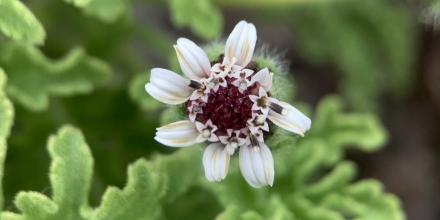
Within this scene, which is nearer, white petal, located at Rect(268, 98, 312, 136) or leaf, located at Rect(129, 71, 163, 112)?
white petal, located at Rect(268, 98, 312, 136)

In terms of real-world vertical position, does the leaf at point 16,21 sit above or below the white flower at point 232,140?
above

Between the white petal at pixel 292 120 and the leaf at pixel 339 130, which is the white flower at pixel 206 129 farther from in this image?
the leaf at pixel 339 130

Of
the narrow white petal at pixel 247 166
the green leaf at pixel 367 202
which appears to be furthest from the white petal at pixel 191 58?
the green leaf at pixel 367 202

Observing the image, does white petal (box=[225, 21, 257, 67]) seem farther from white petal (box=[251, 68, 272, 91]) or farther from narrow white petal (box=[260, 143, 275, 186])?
narrow white petal (box=[260, 143, 275, 186])

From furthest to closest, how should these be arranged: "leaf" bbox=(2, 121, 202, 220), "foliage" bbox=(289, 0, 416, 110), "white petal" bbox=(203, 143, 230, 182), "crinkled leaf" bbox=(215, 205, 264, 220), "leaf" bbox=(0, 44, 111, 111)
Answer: "foliage" bbox=(289, 0, 416, 110) → "leaf" bbox=(0, 44, 111, 111) → "crinkled leaf" bbox=(215, 205, 264, 220) → "leaf" bbox=(2, 121, 202, 220) → "white petal" bbox=(203, 143, 230, 182)

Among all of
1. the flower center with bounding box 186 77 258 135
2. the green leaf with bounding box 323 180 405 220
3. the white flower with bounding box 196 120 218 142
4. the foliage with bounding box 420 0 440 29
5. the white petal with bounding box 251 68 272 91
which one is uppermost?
the foliage with bounding box 420 0 440 29

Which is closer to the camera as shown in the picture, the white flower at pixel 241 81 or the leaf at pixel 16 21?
the white flower at pixel 241 81

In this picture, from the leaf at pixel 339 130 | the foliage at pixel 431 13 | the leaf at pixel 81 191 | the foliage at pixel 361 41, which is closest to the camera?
the leaf at pixel 81 191

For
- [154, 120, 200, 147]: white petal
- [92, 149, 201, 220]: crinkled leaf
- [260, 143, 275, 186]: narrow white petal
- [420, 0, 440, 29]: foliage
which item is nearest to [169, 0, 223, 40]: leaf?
[92, 149, 201, 220]: crinkled leaf

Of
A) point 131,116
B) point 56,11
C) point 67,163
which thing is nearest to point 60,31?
point 56,11
